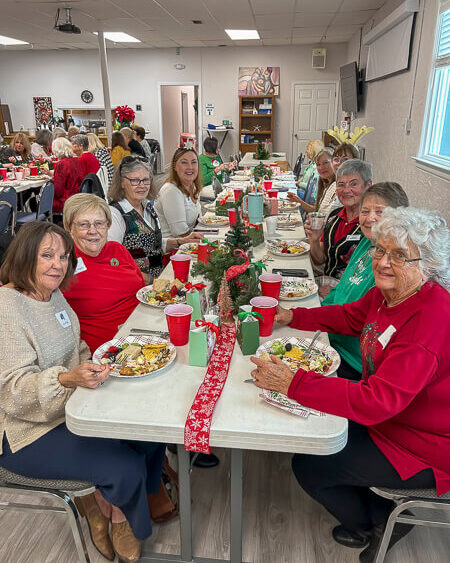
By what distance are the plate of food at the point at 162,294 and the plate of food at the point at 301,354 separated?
0.53 m

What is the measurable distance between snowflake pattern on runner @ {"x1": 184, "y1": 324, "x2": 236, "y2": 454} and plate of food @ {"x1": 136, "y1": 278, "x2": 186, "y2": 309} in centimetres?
36

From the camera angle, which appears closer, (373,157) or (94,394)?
(94,394)

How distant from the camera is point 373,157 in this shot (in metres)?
6.68

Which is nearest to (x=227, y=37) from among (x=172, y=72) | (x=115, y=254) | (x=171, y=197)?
(x=172, y=72)

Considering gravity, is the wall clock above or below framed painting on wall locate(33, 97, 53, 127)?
above

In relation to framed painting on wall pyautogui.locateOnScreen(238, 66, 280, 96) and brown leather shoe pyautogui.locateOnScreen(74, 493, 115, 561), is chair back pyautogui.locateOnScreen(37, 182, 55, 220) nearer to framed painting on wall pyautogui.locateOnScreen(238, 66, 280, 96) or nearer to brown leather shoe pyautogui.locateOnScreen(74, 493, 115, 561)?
Result: brown leather shoe pyautogui.locateOnScreen(74, 493, 115, 561)

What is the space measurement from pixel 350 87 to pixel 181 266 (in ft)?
24.0

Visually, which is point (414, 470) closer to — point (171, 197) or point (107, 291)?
point (107, 291)

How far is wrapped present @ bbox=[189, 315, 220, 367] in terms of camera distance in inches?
55.1

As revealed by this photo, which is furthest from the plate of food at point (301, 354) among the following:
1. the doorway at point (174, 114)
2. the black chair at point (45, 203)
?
the doorway at point (174, 114)

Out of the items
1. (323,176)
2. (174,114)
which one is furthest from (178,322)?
(174,114)

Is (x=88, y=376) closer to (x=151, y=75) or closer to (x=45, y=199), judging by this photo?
(x=45, y=199)

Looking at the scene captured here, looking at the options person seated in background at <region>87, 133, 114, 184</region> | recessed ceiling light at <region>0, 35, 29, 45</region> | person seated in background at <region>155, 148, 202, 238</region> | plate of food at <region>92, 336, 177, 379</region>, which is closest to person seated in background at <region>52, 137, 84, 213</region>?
person seated in background at <region>87, 133, 114, 184</region>

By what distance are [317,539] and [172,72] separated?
10909 millimetres
